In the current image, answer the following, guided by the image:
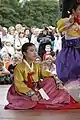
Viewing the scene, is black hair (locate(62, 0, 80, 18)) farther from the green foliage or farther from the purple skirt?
the green foliage

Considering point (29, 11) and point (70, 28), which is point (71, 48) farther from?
point (29, 11)

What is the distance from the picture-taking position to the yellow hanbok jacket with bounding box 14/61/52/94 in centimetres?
431

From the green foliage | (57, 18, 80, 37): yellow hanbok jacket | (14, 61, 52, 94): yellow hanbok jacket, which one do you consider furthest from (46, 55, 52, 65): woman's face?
the green foliage

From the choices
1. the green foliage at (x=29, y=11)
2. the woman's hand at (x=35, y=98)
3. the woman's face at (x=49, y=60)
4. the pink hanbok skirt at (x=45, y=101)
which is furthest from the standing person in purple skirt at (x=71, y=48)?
the green foliage at (x=29, y=11)

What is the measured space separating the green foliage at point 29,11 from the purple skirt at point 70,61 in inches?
370

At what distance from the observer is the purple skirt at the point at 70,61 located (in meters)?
4.29

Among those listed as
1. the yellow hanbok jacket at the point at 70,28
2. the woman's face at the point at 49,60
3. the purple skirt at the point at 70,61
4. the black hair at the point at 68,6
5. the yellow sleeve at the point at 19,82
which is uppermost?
the black hair at the point at 68,6

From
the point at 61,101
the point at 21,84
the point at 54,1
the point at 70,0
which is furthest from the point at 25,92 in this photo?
the point at 54,1

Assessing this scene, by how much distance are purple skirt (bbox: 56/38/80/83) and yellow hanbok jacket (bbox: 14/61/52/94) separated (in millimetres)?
163

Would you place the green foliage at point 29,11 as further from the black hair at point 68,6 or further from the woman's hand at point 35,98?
the woman's hand at point 35,98

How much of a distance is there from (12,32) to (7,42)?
53 centimetres

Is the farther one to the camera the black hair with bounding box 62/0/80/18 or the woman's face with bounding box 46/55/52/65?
the woman's face with bounding box 46/55/52/65

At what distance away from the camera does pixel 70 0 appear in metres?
4.48

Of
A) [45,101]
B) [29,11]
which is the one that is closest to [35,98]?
[45,101]
